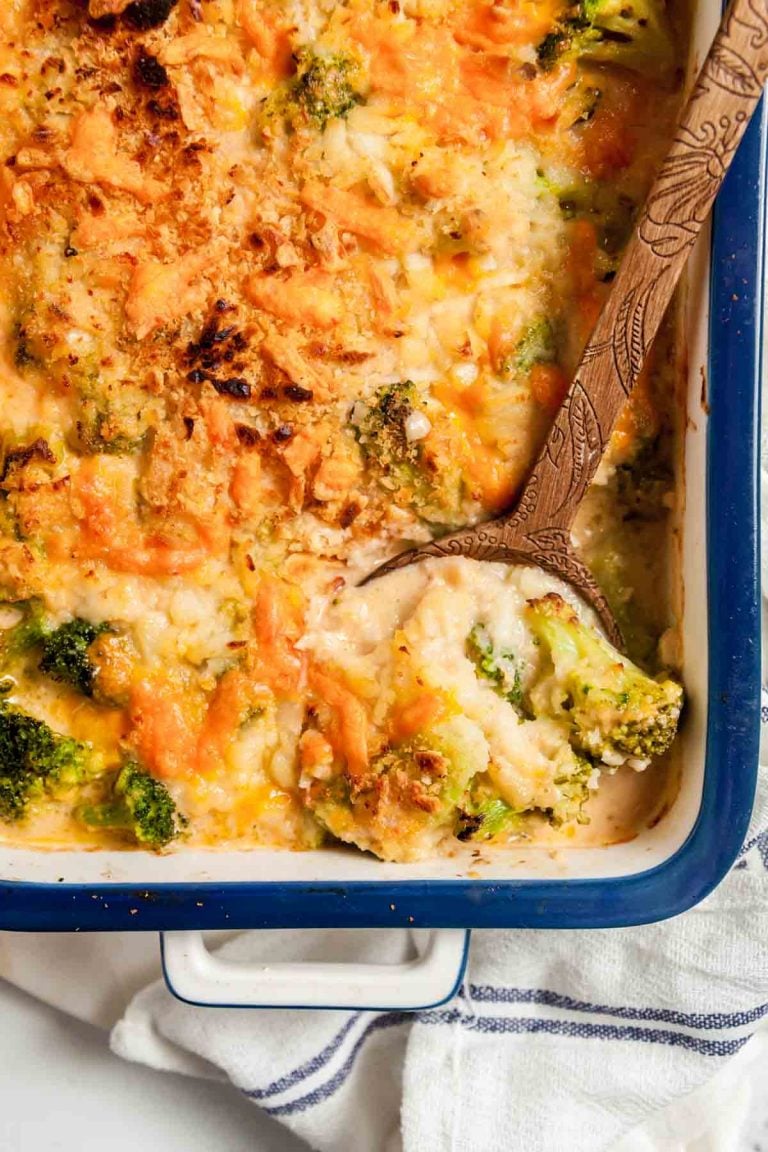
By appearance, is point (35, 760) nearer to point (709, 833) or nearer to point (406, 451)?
point (406, 451)

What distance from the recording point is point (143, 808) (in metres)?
2.18

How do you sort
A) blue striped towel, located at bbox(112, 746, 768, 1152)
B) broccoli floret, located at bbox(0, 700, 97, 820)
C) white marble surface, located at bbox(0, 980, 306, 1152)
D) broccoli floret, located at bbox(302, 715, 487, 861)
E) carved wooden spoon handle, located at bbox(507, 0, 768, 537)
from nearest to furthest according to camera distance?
carved wooden spoon handle, located at bbox(507, 0, 768, 537)
broccoli floret, located at bbox(302, 715, 487, 861)
broccoli floret, located at bbox(0, 700, 97, 820)
blue striped towel, located at bbox(112, 746, 768, 1152)
white marble surface, located at bbox(0, 980, 306, 1152)

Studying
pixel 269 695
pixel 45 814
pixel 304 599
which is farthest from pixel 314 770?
pixel 45 814

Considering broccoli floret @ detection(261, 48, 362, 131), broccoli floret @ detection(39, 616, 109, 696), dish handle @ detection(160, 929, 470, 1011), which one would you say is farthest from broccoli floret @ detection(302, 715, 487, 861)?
broccoli floret @ detection(261, 48, 362, 131)

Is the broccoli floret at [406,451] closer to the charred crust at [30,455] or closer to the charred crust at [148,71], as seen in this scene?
the charred crust at [30,455]

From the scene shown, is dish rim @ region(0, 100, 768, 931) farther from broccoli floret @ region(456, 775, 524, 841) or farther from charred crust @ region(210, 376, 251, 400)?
charred crust @ region(210, 376, 251, 400)

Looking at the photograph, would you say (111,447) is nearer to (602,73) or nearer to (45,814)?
(45,814)

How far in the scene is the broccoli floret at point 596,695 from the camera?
6.92 feet

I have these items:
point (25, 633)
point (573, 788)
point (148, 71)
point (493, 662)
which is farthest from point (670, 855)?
point (148, 71)

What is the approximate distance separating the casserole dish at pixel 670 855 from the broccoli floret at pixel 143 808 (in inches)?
2.7

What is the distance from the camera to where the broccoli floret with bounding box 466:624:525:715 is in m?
2.17

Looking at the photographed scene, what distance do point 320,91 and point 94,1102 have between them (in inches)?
93.7

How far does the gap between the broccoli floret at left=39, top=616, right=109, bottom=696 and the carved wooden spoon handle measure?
0.86m

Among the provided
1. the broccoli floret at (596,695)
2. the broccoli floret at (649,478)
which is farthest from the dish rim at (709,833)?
the broccoli floret at (649,478)
